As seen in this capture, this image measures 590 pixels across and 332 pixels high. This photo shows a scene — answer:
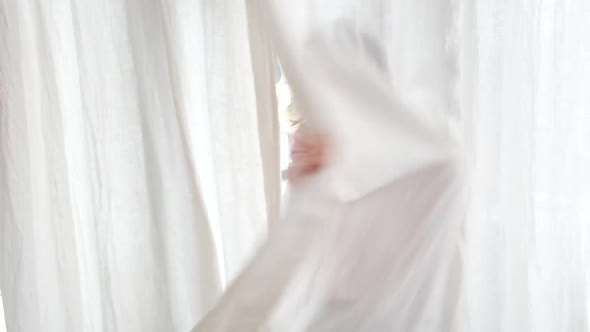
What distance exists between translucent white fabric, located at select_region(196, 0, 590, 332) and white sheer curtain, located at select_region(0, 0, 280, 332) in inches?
3.6

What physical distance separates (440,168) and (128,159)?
0.35 m

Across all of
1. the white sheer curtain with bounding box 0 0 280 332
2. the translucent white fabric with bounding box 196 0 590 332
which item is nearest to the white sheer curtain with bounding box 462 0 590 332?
the translucent white fabric with bounding box 196 0 590 332

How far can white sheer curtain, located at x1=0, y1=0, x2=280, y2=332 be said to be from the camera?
2.33 feet

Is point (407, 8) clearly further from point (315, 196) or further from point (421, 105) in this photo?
point (315, 196)

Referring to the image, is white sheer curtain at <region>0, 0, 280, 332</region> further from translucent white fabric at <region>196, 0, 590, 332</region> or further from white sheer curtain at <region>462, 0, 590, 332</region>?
white sheer curtain at <region>462, 0, 590, 332</region>

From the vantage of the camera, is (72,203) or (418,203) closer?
(418,203)

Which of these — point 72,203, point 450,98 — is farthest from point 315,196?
point 72,203

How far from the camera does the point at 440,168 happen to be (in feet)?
2.05

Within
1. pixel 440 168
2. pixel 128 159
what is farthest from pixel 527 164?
pixel 128 159

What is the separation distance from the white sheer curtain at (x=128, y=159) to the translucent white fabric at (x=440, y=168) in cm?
9

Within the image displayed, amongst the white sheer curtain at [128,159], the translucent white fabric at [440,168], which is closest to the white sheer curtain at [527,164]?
the translucent white fabric at [440,168]

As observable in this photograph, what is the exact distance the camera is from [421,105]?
0.62 metres

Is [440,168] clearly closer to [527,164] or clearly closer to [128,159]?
[527,164]

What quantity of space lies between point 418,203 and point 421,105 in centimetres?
10
